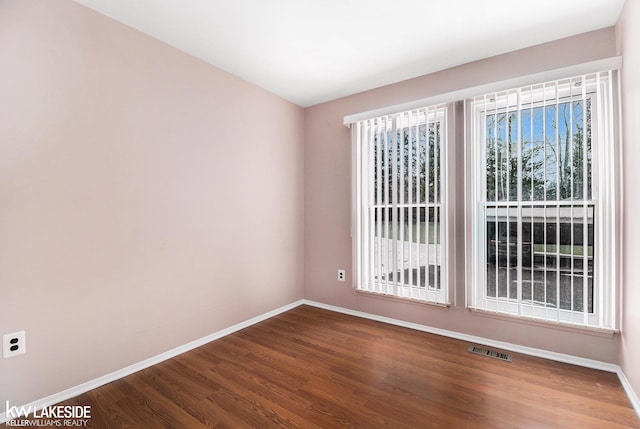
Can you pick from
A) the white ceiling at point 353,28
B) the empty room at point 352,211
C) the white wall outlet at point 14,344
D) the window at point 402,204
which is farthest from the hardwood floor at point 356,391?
the white ceiling at point 353,28

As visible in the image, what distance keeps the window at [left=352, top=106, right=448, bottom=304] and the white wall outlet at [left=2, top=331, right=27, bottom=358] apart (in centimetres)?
271

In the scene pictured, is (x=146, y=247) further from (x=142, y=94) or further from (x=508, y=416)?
(x=508, y=416)

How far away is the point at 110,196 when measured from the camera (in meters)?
2.08

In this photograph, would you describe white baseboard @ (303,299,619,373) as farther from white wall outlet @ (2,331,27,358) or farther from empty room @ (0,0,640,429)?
white wall outlet @ (2,331,27,358)

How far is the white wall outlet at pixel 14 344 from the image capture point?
1677mm

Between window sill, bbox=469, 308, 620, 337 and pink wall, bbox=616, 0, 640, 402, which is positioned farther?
window sill, bbox=469, 308, 620, 337

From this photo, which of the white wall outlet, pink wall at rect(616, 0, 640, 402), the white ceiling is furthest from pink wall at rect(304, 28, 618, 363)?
the white wall outlet

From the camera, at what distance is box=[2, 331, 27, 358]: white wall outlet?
1677 millimetres

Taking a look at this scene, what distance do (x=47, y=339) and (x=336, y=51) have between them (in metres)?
2.96

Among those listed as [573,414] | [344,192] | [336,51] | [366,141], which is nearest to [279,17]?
[336,51]

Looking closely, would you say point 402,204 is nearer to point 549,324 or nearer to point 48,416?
point 549,324

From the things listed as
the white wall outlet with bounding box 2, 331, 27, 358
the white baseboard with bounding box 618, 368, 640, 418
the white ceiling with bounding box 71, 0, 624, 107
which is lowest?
the white baseboard with bounding box 618, 368, 640, 418

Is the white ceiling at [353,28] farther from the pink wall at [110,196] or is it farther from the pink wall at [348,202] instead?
the pink wall at [110,196]

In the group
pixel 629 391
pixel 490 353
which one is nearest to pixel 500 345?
pixel 490 353
